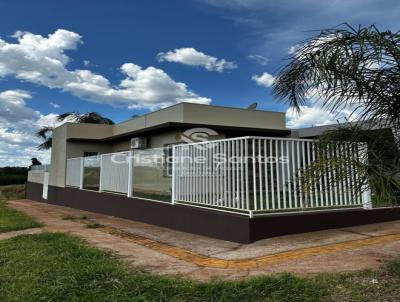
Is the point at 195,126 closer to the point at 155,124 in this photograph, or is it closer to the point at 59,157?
the point at 155,124

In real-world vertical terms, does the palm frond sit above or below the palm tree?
below

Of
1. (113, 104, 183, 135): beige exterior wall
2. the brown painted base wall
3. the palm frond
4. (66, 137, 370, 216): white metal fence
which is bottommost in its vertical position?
the brown painted base wall

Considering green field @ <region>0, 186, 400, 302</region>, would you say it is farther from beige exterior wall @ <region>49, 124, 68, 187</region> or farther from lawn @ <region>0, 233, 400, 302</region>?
beige exterior wall @ <region>49, 124, 68, 187</region>

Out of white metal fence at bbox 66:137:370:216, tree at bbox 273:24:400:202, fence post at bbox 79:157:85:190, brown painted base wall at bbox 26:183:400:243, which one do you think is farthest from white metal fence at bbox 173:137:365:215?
fence post at bbox 79:157:85:190

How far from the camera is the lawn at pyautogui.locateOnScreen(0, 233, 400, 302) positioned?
3703mm

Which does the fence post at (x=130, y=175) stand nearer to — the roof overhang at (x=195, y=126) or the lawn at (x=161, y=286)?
the roof overhang at (x=195, y=126)

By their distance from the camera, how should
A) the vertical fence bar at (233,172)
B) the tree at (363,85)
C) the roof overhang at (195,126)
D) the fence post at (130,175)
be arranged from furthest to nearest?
the roof overhang at (195,126) < the fence post at (130,175) < the vertical fence bar at (233,172) < the tree at (363,85)

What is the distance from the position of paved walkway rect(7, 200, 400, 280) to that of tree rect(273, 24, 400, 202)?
5.18 feet

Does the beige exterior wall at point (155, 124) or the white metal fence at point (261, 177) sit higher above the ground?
the beige exterior wall at point (155, 124)

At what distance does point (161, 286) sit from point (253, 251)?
234 cm

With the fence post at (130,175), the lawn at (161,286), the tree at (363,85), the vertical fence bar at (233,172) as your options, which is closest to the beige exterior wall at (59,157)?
the fence post at (130,175)

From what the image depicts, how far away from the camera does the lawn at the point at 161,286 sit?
3.70m

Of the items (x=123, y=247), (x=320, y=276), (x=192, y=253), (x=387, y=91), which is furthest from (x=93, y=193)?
(x=387, y=91)

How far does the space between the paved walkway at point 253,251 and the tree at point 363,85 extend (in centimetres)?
158
